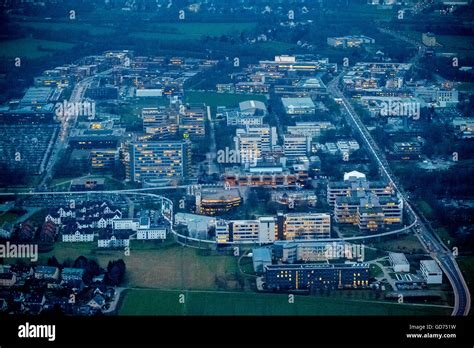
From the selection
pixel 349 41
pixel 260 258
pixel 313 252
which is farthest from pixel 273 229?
pixel 349 41

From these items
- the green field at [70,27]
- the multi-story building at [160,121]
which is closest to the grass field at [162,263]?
the multi-story building at [160,121]

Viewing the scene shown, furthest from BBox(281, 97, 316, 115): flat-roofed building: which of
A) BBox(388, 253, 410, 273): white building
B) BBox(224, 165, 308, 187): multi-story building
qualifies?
BBox(388, 253, 410, 273): white building

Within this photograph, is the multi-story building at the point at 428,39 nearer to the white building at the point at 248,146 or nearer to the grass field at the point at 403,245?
the white building at the point at 248,146

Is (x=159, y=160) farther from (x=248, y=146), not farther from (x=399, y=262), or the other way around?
(x=399, y=262)

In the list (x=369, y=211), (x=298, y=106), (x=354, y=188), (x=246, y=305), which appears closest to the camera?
(x=246, y=305)

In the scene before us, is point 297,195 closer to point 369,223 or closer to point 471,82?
point 369,223

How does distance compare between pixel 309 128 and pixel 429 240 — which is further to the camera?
pixel 309 128

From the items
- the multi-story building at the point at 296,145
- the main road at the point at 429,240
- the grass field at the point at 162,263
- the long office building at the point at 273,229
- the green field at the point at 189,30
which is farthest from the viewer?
the green field at the point at 189,30
